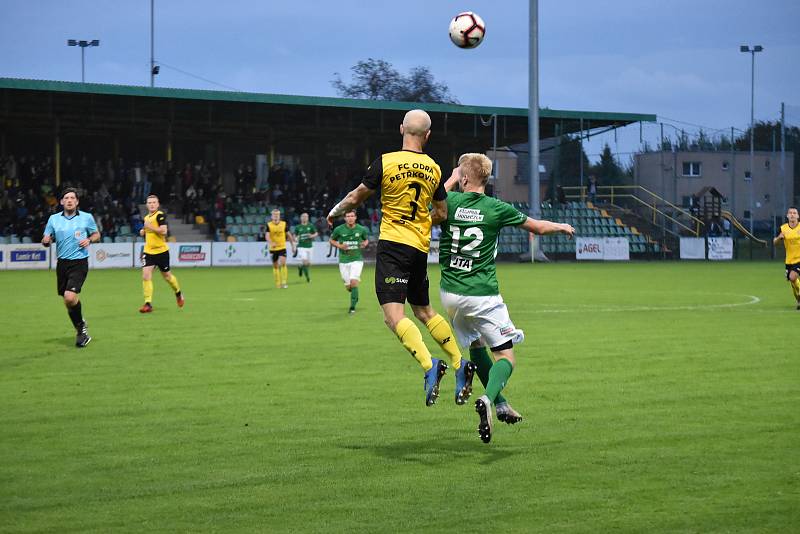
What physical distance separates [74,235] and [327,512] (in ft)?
34.7

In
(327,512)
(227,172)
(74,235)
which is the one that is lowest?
(327,512)

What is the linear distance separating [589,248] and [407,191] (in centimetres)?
4642

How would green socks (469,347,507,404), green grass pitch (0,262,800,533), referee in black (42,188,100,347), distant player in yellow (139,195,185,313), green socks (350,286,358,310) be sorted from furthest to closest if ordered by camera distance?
distant player in yellow (139,195,185,313), green socks (350,286,358,310), referee in black (42,188,100,347), green socks (469,347,507,404), green grass pitch (0,262,800,533)

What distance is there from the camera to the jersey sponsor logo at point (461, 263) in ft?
26.9

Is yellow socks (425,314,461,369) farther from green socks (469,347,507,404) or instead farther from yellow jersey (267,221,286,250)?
yellow jersey (267,221,286,250)

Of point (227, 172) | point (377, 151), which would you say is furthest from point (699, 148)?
point (227, 172)

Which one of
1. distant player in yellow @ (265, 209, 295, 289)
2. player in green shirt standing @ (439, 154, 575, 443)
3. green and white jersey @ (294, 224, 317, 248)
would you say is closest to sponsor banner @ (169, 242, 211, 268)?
green and white jersey @ (294, 224, 317, 248)

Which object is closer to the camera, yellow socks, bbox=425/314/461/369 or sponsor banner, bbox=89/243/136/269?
yellow socks, bbox=425/314/461/369

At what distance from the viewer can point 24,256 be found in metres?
42.4

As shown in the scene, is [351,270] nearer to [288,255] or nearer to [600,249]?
[288,255]

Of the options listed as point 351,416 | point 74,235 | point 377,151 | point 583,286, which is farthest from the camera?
point 377,151

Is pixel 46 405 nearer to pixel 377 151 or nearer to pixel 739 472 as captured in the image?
pixel 739 472

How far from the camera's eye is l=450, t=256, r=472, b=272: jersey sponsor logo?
26.9 feet

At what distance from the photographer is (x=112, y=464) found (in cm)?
734
